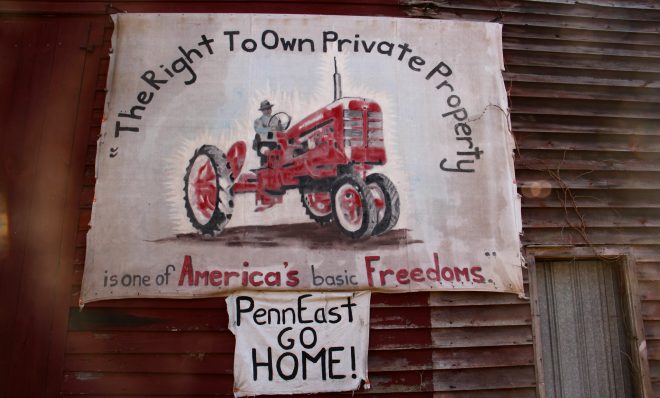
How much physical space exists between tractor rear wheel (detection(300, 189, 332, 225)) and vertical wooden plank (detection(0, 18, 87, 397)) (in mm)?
2078

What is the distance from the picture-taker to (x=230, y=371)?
3809 mm

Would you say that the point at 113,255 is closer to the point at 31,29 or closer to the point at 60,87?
the point at 60,87

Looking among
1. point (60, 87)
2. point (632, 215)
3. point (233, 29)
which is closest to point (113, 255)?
point (60, 87)

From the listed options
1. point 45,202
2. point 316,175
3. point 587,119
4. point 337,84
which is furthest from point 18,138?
point 587,119

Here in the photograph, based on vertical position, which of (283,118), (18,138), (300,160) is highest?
(283,118)

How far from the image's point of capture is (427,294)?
4031 mm

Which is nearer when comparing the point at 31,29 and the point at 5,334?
the point at 5,334

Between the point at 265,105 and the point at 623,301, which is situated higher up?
the point at 265,105

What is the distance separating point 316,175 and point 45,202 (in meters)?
2.34

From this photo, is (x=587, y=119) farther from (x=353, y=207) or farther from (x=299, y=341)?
(x=299, y=341)

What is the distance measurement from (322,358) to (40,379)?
88.6 inches

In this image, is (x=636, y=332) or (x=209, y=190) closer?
(x=209, y=190)

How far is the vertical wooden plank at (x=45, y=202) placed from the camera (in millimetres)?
3807

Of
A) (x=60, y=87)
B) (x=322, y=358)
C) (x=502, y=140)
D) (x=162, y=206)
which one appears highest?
(x=60, y=87)
